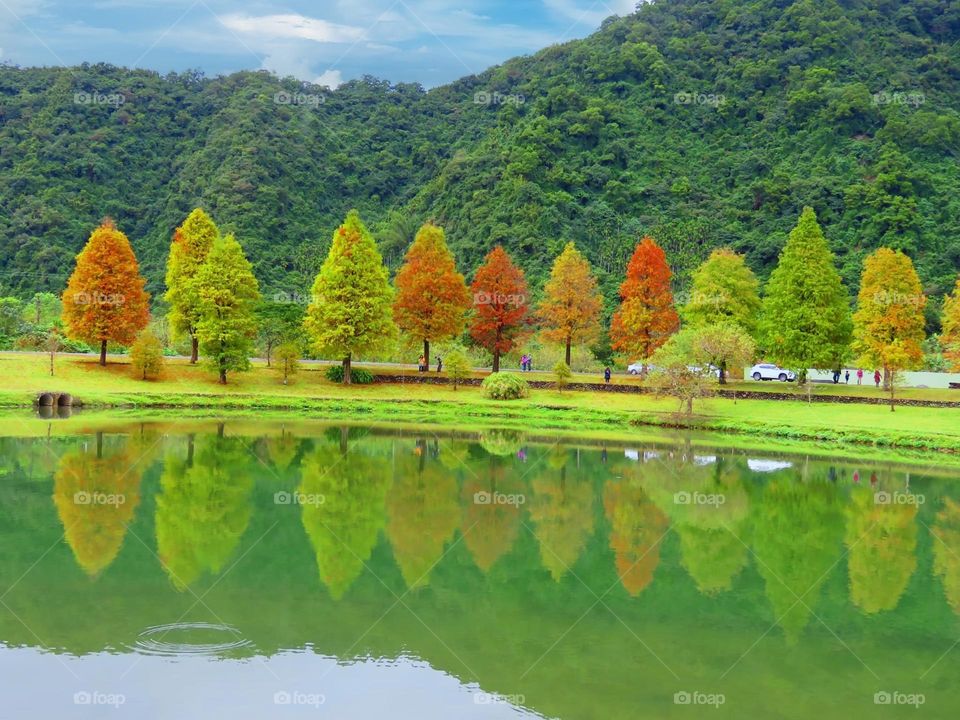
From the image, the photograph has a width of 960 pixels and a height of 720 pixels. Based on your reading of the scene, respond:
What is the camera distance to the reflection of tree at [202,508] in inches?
929

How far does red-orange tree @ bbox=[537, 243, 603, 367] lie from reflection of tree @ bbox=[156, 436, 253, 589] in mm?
26651

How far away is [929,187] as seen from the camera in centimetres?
9219

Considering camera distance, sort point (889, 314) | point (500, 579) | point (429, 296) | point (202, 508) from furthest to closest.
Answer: point (429, 296), point (889, 314), point (202, 508), point (500, 579)

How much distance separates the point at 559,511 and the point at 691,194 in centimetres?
7668

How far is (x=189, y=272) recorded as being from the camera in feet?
211

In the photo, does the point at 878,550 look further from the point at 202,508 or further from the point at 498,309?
the point at 498,309

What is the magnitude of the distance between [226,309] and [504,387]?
58.3 feet

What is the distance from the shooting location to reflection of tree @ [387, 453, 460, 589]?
2425 centimetres

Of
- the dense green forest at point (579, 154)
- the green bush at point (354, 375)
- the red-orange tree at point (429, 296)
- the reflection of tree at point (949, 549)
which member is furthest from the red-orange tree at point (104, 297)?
the reflection of tree at point (949, 549)

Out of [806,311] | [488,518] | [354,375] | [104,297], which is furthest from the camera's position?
[354,375]

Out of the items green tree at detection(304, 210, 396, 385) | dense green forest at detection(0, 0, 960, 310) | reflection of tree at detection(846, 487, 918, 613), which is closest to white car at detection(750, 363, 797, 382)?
dense green forest at detection(0, 0, 960, 310)

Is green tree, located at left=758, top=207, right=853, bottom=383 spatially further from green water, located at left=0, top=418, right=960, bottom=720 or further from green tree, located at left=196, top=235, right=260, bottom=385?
green tree, located at left=196, top=235, right=260, bottom=385

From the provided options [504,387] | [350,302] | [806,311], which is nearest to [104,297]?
[350,302]

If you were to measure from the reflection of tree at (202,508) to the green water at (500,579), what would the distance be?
0.13 metres
